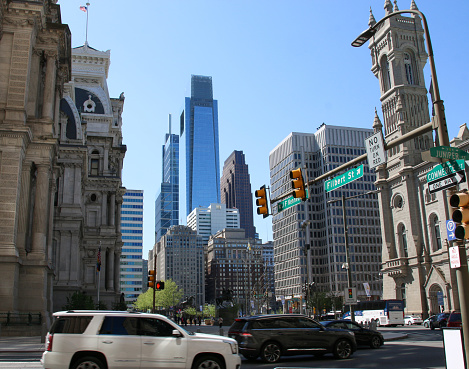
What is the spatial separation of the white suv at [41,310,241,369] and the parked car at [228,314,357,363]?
18.2 ft

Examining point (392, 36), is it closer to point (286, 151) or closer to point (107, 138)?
point (107, 138)

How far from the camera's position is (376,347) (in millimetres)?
24328

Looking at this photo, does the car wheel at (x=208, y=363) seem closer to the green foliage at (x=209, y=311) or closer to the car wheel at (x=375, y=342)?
the car wheel at (x=375, y=342)

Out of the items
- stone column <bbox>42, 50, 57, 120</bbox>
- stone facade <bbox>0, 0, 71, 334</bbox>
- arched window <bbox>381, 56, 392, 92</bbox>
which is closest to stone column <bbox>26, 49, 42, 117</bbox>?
stone facade <bbox>0, 0, 71, 334</bbox>

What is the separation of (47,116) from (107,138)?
41107 millimetres

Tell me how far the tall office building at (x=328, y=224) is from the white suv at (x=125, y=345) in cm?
12354

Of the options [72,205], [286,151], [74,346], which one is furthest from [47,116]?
[286,151]

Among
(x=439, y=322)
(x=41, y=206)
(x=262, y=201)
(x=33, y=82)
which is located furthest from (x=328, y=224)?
(x=262, y=201)

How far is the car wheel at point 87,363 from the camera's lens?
12.8m

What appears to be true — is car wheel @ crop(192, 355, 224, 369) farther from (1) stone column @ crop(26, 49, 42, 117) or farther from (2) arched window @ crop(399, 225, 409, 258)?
(2) arched window @ crop(399, 225, 409, 258)

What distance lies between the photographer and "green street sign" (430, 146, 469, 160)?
13.2 m

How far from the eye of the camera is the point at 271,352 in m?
18.9

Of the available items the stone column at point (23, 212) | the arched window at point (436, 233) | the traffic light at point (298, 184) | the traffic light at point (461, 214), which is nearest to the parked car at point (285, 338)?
the traffic light at point (298, 184)

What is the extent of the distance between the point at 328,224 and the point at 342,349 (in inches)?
4953
